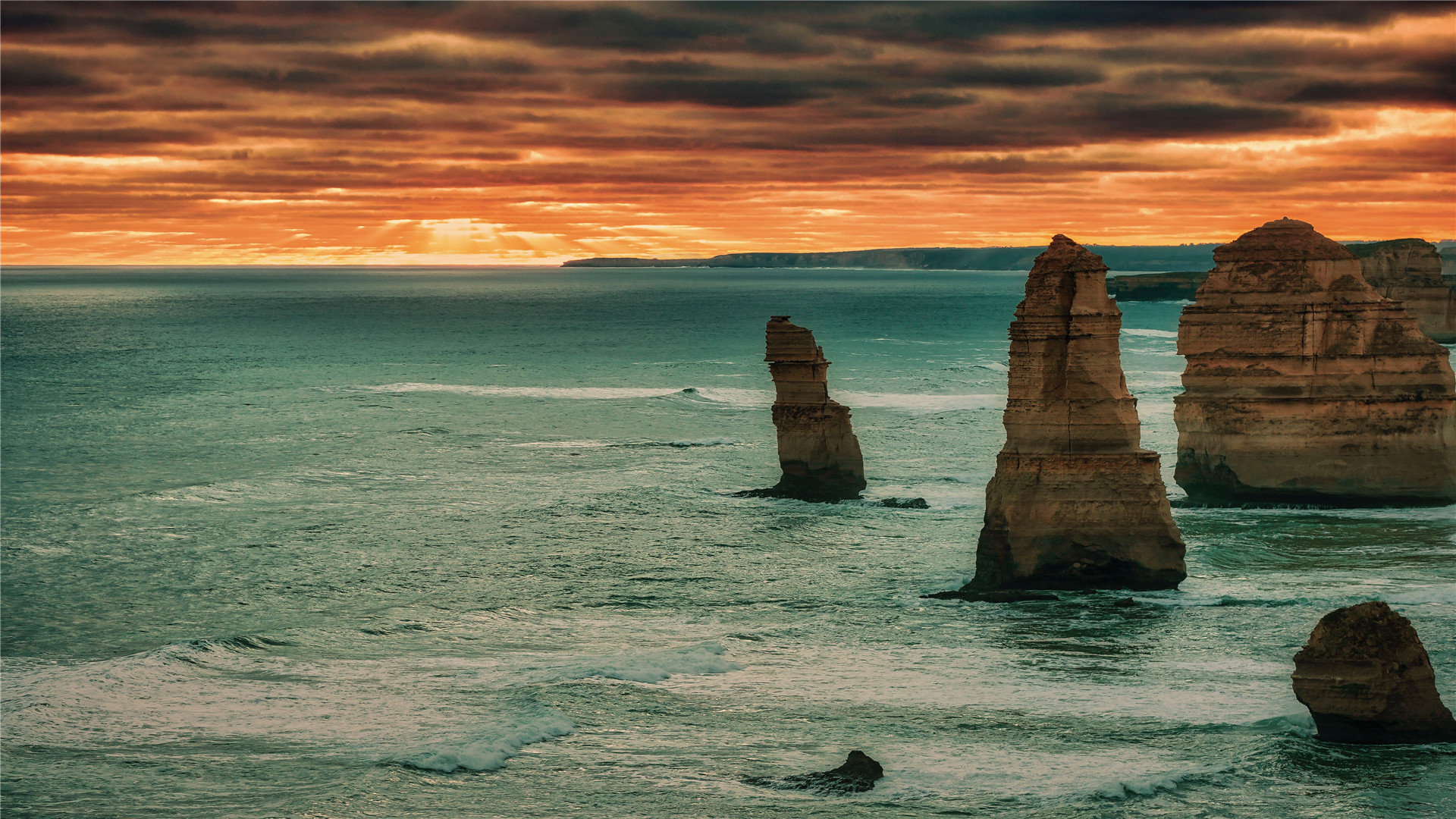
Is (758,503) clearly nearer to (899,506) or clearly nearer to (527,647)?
(899,506)

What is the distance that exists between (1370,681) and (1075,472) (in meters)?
10.3

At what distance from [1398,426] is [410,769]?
97.8 feet

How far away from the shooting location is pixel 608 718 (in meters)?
21.3

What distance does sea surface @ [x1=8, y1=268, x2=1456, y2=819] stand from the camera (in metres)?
18.2

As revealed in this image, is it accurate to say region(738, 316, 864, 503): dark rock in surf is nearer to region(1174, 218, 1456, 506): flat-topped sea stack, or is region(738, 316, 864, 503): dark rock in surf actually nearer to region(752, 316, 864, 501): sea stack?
region(752, 316, 864, 501): sea stack

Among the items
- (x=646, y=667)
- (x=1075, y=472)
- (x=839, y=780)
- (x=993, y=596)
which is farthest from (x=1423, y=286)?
(x=839, y=780)

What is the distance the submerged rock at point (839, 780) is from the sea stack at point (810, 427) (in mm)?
24185

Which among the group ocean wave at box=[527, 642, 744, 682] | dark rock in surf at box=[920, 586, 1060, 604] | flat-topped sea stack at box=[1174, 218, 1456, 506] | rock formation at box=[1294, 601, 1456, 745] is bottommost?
ocean wave at box=[527, 642, 744, 682]

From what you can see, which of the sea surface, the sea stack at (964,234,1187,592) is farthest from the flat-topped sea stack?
the sea stack at (964,234,1187,592)

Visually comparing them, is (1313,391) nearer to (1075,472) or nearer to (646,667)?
(1075,472)

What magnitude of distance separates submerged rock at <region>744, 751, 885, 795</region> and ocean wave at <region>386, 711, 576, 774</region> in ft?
12.4

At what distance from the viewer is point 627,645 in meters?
25.9

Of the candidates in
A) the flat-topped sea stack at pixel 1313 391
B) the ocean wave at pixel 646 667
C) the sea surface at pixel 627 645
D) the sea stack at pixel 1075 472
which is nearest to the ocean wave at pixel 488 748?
the sea surface at pixel 627 645

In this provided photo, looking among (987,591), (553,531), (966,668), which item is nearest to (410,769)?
(966,668)
